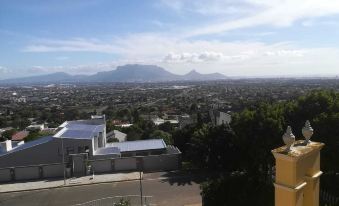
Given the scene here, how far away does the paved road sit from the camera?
19255mm

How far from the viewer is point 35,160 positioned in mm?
24672

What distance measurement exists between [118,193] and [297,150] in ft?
55.3

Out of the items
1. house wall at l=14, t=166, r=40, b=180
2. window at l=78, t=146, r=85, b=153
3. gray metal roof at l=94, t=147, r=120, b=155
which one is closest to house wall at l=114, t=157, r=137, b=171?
gray metal roof at l=94, t=147, r=120, b=155

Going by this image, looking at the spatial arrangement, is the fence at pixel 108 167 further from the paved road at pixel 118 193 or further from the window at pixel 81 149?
the paved road at pixel 118 193

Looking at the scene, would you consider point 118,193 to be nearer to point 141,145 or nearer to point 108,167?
point 108,167

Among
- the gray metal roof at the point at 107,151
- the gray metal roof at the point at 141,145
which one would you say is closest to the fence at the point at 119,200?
the gray metal roof at the point at 107,151

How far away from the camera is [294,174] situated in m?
4.56

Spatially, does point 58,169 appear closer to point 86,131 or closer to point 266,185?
point 86,131

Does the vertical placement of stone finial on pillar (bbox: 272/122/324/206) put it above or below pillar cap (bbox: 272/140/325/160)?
below

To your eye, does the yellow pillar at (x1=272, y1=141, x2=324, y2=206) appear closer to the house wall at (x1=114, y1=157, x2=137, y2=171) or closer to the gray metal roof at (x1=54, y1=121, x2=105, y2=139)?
the house wall at (x1=114, y1=157, x2=137, y2=171)

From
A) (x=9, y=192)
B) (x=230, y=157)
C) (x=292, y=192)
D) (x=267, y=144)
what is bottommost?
(x=9, y=192)

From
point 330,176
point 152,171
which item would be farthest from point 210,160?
point 330,176

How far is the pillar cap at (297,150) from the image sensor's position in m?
4.55

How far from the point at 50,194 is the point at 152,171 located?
6857mm
